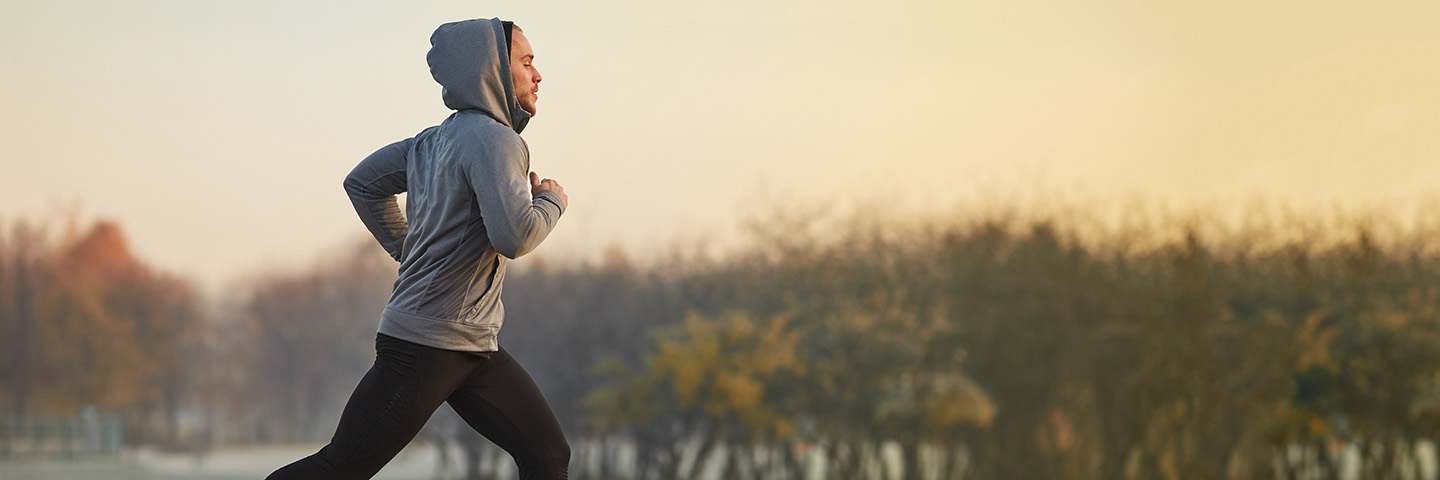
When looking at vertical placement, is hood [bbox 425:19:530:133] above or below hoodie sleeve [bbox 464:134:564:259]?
above

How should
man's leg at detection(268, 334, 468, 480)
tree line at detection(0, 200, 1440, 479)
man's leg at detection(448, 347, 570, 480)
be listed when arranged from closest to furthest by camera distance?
man's leg at detection(268, 334, 468, 480) < man's leg at detection(448, 347, 570, 480) < tree line at detection(0, 200, 1440, 479)

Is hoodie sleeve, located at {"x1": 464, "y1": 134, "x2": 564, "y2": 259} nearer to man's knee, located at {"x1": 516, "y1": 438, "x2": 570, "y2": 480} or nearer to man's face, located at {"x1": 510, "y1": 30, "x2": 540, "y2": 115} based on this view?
man's face, located at {"x1": 510, "y1": 30, "x2": 540, "y2": 115}

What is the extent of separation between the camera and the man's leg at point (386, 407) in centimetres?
190

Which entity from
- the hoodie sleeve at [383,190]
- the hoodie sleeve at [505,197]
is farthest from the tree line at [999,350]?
the hoodie sleeve at [505,197]

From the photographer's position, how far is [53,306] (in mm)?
21125

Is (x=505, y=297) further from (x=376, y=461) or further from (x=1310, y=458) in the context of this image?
(x=376, y=461)

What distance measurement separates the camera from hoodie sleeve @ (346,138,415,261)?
207 cm

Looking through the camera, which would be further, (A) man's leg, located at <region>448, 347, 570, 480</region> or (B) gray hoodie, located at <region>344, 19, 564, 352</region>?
(A) man's leg, located at <region>448, 347, 570, 480</region>

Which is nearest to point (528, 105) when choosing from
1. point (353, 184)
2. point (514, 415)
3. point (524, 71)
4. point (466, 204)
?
point (524, 71)

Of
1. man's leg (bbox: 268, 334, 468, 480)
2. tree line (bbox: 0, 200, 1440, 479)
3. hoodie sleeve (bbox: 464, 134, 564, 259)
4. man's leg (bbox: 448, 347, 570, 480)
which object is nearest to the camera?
hoodie sleeve (bbox: 464, 134, 564, 259)

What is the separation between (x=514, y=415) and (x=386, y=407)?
0.65ft

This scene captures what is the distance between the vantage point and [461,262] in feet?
6.18

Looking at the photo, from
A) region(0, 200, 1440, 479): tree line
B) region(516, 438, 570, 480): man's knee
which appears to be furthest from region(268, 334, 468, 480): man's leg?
region(0, 200, 1440, 479): tree line

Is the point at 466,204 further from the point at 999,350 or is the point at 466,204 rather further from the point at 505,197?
the point at 999,350
